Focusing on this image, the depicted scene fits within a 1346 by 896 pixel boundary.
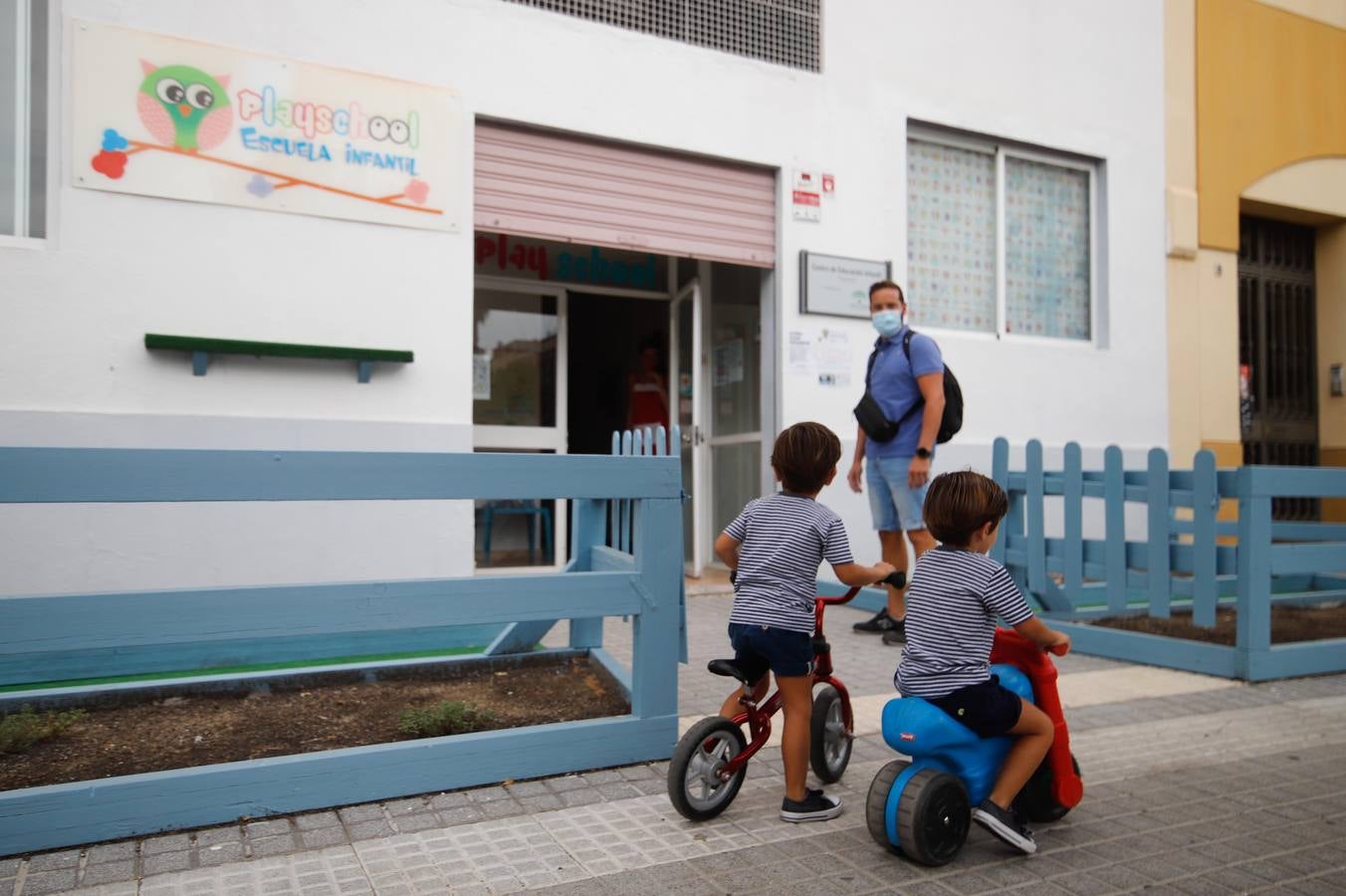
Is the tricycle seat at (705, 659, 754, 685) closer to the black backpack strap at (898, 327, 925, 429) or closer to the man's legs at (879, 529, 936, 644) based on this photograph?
the man's legs at (879, 529, 936, 644)

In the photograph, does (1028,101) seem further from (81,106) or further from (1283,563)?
(81,106)

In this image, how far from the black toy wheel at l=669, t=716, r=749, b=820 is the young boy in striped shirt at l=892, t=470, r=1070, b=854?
55cm

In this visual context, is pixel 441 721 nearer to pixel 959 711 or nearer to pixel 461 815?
pixel 461 815

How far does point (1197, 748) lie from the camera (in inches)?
150

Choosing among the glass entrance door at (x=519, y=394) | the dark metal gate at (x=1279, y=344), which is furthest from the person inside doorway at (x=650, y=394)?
the dark metal gate at (x=1279, y=344)

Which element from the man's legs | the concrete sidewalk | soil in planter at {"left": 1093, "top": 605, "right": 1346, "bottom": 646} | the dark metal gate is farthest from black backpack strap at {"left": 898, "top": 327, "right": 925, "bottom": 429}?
the dark metal gate

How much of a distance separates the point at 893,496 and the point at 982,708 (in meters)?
2.99

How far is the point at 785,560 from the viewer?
9.89 feet

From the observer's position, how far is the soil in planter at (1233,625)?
5.84 m

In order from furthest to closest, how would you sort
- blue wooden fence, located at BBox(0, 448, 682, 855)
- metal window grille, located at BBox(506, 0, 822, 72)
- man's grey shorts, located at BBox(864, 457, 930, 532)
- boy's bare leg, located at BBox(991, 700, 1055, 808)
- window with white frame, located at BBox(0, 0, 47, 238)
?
metal window grille, located at BBox(506, 0, 822, 72), man's grey shorts, located at BBox(864, 457, 930, 532), window with white frame, located at BBox(0, 0, 47, 238), boy's bare leg, located at BBox(991, 700, 1055, 808), blue wooden fence, located at BBox(0, 448, 682, 855)

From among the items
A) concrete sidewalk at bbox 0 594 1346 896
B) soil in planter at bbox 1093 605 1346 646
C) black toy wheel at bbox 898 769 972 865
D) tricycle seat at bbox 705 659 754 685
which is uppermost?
tricycle seat at bbox 705 659 754 685

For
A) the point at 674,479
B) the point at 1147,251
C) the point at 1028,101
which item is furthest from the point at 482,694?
the point at 1147,251

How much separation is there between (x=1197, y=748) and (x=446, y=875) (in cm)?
291

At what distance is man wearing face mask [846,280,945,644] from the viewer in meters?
5.34
